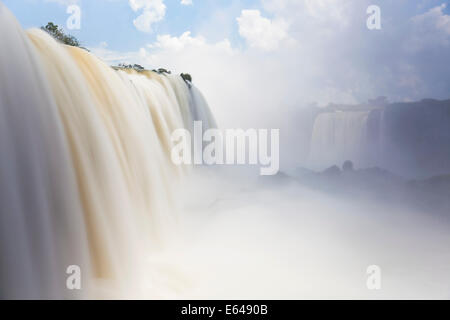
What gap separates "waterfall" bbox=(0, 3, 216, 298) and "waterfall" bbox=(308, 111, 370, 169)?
3.77 meters

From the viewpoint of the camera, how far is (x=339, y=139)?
5094 mm

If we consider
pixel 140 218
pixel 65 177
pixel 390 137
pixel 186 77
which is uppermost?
pixel 186 77

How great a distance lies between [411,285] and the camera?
2.00 meters

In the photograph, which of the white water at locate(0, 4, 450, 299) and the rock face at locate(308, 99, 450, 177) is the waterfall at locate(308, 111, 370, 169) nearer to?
the rock face at locate(308, 99, 450, 177)

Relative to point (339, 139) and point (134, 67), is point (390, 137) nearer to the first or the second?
point (339, 139)

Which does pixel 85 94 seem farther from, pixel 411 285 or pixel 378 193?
pixel 378 193

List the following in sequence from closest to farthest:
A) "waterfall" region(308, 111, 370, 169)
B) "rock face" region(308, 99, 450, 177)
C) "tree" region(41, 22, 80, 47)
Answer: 1. "tree" region(41, 22, 80, 47)
2. "rock face" region(308, 99, 450, 177)
3. "waterfall" region(308, 111, 370, 169)

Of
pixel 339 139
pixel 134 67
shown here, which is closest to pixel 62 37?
pixel 134 67

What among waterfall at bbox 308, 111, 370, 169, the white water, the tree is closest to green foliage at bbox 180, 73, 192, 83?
the white water

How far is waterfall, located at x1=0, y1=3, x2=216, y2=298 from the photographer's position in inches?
36.7

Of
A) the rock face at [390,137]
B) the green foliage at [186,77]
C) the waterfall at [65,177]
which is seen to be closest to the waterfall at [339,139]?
the rock face at [390,137]

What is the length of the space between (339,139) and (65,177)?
491 centimetres
